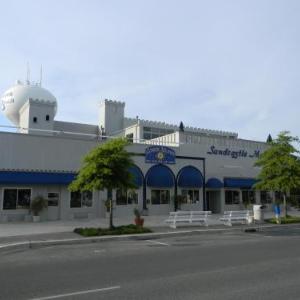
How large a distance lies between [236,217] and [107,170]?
30.1 ft

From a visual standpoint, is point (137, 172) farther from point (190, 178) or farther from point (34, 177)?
point (34, 177)

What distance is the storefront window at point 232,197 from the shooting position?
120 feet

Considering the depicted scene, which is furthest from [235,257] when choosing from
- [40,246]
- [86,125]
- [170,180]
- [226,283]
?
[86,125]

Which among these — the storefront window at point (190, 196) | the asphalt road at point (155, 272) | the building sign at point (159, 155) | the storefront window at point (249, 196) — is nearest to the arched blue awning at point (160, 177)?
the building sign at point (159, 155)

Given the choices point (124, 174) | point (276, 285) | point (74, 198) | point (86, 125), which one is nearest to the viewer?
point (276, 285)

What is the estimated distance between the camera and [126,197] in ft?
101

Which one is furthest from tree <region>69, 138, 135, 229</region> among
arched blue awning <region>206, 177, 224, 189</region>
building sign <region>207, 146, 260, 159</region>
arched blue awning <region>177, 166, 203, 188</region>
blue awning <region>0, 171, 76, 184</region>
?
building sign <region>207, 146, 260, 159</region>

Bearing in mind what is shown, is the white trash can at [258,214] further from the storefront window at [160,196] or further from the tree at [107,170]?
the tree at [107,170]

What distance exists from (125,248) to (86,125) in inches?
1493

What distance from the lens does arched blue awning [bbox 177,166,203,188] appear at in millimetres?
33156

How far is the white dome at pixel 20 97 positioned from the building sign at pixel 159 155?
22.5 meters

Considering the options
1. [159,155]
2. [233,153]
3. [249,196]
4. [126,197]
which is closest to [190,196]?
[159,155]

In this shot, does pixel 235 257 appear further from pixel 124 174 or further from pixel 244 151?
pixel 244 151

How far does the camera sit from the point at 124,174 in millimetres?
20922
